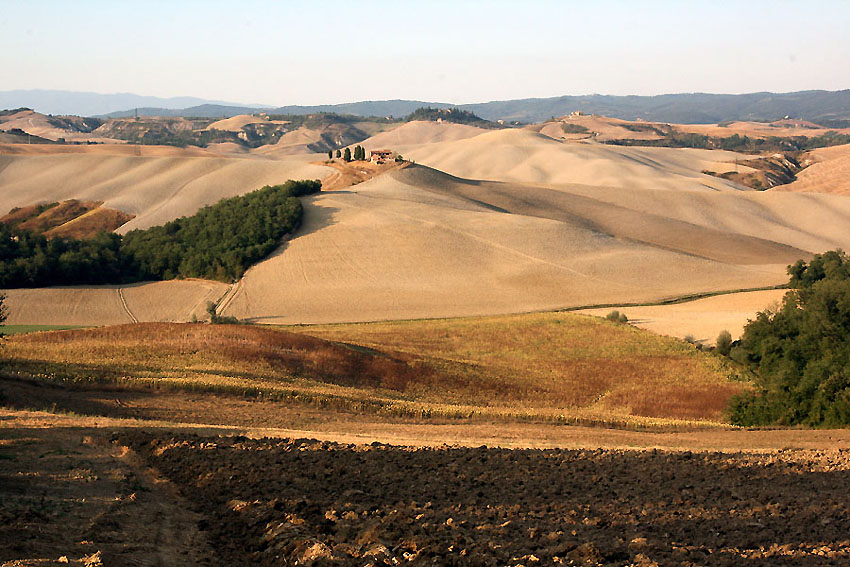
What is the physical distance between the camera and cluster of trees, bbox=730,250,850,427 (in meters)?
28.8

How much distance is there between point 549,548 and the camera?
36.2 ft

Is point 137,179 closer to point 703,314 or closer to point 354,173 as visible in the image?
point 354,173

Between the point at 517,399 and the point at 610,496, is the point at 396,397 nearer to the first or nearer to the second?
the point at 517,399

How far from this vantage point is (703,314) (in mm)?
61531


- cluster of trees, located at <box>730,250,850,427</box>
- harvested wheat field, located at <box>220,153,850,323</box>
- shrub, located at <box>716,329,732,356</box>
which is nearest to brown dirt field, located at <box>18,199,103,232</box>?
harvested wheat field, located at <box>220,153,850,323</box>

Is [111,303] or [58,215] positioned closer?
[111,303]

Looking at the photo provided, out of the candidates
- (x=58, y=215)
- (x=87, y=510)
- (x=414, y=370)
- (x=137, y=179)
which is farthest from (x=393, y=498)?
(x=137, y=179)

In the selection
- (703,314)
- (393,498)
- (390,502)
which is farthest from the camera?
(703,314)

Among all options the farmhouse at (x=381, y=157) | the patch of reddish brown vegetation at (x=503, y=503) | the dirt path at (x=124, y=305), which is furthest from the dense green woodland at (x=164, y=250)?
the patch of reddish brown vegetation at (x=503, y=503)

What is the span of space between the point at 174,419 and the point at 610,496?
1308 cm

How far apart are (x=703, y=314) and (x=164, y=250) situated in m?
57.0

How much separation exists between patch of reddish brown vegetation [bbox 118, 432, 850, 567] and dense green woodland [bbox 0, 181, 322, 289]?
69.9 m

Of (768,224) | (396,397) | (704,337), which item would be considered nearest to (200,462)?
(396,397)

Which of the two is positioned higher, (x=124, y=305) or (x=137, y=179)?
(x=137, y=179)
